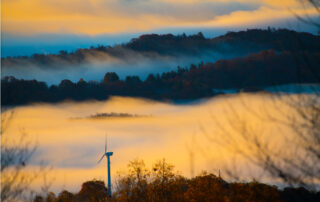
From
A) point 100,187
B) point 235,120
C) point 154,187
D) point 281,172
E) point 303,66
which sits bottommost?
point 100,187

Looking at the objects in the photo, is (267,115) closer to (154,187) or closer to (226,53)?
(154,187)

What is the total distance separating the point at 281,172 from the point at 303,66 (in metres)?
4.22

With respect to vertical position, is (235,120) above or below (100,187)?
above

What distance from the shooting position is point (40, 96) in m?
173

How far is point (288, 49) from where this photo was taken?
18.1 meters

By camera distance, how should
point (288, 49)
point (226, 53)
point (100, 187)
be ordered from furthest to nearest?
point (226, 53) → point (100, 187) → point (288, 49)

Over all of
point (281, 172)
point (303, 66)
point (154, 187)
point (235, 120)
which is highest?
point (303, 66)

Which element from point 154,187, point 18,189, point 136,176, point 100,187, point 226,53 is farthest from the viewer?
point 226,53

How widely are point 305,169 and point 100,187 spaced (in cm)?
6774

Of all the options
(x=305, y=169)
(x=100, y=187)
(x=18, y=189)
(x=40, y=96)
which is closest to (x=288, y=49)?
(x=305, y=169)

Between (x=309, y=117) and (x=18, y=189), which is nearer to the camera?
(x=309, y=117)

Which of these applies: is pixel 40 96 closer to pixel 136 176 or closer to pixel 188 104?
pixel 188 104

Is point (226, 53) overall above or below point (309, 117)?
above

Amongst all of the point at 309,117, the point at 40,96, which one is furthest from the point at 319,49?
the point at 40,96
